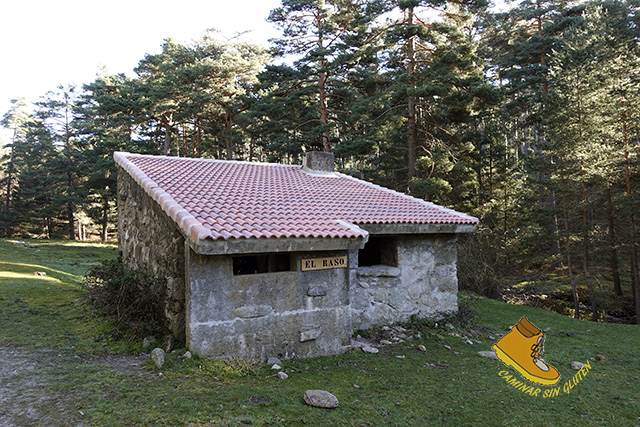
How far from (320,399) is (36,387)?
312 cm

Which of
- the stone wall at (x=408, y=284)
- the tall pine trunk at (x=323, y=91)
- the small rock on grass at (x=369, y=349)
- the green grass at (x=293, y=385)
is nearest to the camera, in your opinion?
the green grass at (x=293, y=385)

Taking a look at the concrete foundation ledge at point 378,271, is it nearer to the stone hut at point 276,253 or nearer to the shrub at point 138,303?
the stone hut at point 276,253

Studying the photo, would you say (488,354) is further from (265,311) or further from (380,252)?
(265,311)

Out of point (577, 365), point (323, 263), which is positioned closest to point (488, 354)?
point (577, 365)

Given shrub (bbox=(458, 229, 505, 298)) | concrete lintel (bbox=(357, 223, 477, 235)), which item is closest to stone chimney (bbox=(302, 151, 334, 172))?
concrete lintel (bbox=(357, 223, 477, 235))

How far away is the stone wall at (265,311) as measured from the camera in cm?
511

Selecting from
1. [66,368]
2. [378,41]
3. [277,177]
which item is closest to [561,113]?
[378,41]

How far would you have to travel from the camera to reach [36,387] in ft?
13.6

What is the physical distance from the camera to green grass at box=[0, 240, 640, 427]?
3.79m

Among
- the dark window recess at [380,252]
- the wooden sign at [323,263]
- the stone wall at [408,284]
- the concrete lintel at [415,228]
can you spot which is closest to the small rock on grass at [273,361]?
the wooden sign at [323,263]

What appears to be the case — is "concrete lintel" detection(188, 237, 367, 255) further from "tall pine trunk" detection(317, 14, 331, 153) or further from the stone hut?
"tall pine trunk" detection(317, 14, 331, 153)

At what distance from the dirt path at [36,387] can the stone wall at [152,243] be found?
36.3 inches

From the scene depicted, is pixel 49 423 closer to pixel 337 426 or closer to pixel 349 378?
pixel 337 426

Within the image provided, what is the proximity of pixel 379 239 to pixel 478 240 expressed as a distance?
922 cm
